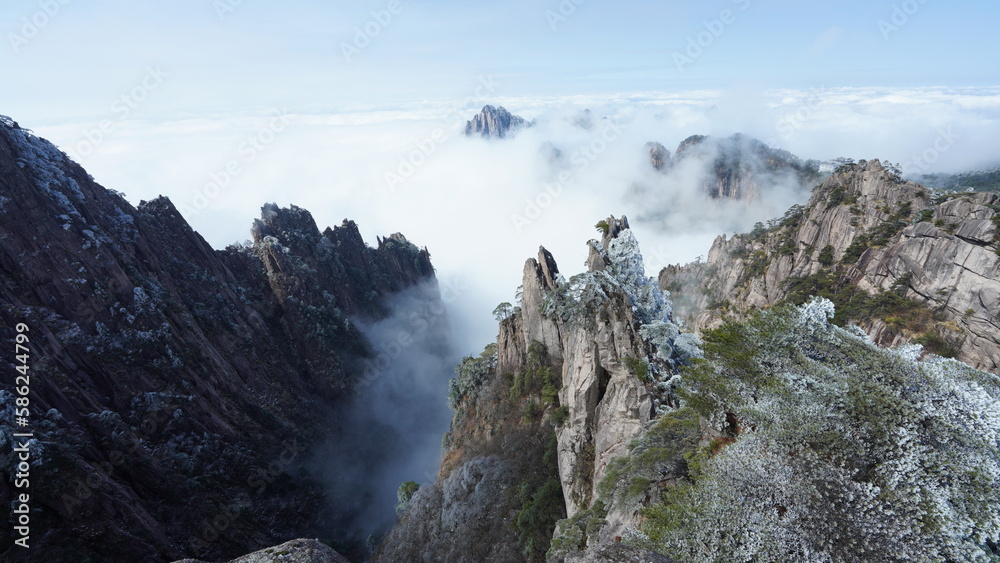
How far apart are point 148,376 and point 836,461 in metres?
57.0

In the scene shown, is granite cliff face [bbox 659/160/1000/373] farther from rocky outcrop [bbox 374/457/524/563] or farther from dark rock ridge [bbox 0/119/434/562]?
dark rock ridge [bbox 0/119/434/562]

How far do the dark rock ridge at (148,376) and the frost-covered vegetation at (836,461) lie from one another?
3914 cm

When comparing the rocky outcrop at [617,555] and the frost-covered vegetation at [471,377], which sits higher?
the rocky outcrop at [617,555]

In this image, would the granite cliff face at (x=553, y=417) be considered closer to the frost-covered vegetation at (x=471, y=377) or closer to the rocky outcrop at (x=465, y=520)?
the rocky outcrop at (x=465, y=520)

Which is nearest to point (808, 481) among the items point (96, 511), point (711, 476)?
point (711, 476)

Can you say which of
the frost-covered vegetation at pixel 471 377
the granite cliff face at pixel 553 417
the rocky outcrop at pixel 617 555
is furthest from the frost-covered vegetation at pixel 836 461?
the frost-covered vegetation at pixel 471 377

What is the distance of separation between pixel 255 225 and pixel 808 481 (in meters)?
87.7

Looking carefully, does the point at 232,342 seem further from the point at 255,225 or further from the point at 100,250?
the point at 255,225

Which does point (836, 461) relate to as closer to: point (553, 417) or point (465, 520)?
point (553, 417)

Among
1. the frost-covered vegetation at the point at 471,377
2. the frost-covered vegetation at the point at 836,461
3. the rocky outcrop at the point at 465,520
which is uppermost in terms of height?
the frost-covered vegetation at the point at 836,461

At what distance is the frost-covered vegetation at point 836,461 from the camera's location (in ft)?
34.4

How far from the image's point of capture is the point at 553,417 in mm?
30016

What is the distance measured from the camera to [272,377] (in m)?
62.6

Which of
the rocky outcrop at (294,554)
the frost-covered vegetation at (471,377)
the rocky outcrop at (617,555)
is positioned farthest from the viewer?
the frost-covered vegetation at (471,377)
